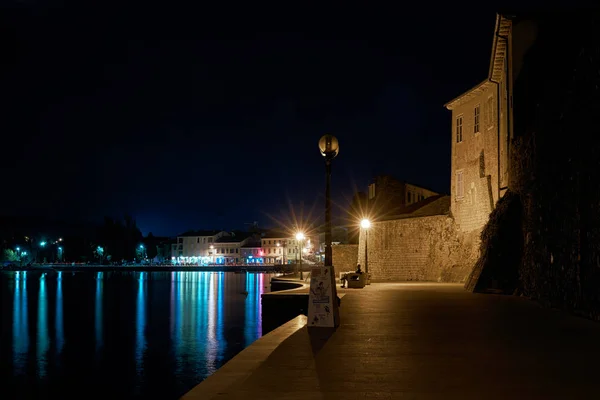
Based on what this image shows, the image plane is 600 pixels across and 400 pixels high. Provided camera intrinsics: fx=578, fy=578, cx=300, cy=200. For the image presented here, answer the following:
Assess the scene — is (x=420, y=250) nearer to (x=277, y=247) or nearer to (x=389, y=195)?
(x=389, y=195)

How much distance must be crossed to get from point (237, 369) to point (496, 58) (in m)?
21.2

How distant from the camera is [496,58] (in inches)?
968

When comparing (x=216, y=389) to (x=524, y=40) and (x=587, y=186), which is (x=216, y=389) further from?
(x=524, y=40)

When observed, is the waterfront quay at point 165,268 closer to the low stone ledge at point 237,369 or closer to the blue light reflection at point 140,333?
the blue light reflection at point 140,333

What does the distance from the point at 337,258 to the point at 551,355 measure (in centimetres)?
3845

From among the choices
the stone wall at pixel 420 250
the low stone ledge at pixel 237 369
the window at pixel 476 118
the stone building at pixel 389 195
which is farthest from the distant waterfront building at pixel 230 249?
the low stone ledge at pixel 237 369

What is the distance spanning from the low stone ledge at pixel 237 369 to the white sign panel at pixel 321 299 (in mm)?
646

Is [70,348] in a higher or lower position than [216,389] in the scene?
lower

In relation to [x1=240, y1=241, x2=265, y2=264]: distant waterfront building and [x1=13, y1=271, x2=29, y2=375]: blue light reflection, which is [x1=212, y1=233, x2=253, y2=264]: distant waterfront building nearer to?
[x1=240, y1=241, x2=265, y2=264]: distant waterfront building

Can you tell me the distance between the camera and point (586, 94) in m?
12.0

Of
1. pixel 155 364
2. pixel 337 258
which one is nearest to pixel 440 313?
pixel 155 364

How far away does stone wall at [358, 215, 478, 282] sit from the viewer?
30500mm

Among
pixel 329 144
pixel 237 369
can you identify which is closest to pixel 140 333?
pixel 329 144

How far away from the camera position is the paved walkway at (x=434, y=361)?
5.69m
